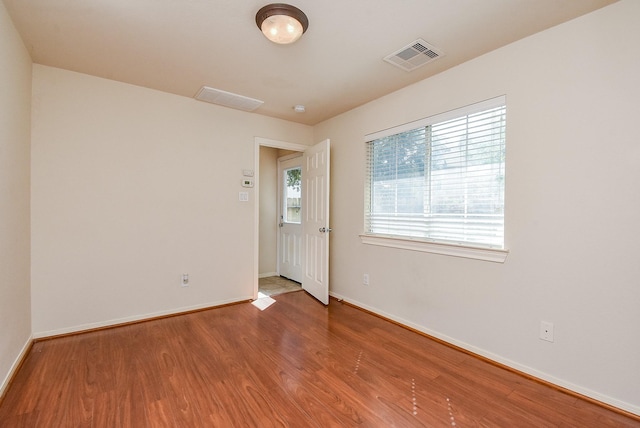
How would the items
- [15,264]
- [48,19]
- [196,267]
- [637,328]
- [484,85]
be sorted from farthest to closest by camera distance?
[196,267]
[484,85]
[15,264]
[48,19]
[637,328]

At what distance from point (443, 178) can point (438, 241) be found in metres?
0.57

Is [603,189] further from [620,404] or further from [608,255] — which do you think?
[620,404]

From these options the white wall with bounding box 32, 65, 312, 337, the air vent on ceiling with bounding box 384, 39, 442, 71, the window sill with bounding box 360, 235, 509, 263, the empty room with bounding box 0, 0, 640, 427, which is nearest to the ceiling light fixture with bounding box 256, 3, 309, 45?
the empty room with bounding box 0, 0, 640, 427

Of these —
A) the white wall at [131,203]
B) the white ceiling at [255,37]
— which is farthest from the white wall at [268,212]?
the white ceiling at [255,37]

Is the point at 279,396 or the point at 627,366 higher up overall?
the point at 627,366

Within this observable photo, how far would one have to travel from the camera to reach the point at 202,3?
1.76 m

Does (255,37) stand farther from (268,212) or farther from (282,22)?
(268,212)

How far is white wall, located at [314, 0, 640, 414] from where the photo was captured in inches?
66.9

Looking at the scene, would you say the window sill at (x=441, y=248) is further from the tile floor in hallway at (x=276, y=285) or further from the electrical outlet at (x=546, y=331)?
the tile floor in hallway at (x=276, y=285)

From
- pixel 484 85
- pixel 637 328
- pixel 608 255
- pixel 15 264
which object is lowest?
pixel 637 328

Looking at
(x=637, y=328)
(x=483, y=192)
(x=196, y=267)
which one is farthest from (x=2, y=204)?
(x=637, y=328)

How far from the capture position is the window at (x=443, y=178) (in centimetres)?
228

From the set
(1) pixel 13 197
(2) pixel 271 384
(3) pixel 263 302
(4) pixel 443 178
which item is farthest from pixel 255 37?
(3) pixel 263 302

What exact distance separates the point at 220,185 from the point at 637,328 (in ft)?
11.8
